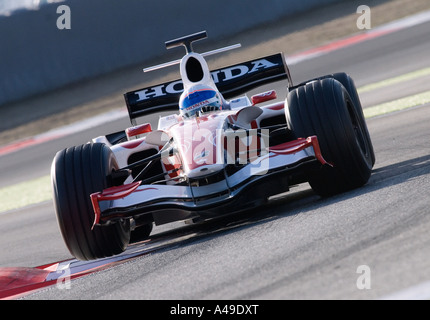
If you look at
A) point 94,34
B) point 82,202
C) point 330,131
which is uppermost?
point 94,34

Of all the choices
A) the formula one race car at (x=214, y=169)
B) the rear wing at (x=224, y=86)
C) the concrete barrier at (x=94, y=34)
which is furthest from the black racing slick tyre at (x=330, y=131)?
the concrete barrier at (x=94, y=34)

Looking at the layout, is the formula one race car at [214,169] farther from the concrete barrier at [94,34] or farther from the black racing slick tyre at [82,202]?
the concrete barrier at [94,34]

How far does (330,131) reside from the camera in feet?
24.1

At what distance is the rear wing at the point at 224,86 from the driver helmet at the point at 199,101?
1.04 meters

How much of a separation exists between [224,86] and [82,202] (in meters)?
3.48

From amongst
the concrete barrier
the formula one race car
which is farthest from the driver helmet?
the concrete barrier

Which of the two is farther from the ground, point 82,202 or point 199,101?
point 199,101

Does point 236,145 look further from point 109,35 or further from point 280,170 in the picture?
point 109,35

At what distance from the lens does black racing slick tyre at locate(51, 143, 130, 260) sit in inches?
282

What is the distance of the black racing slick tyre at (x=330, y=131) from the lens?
24.0 ft

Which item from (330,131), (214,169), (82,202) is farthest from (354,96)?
(82,202)

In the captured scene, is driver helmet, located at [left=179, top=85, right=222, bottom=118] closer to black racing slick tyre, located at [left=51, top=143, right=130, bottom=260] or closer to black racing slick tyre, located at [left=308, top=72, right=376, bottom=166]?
black racing slick tyre, located at [left=308, top=72, right=376, bottom=166]

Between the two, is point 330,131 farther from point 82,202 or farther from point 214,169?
point 82,202

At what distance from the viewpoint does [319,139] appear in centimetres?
738
